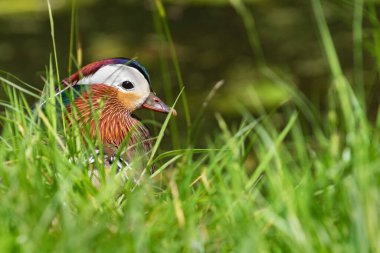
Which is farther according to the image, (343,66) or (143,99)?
(343,66)

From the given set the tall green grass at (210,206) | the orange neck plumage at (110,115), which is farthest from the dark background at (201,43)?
the tall green grass at (210,206)

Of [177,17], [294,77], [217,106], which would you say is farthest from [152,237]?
[177,17]

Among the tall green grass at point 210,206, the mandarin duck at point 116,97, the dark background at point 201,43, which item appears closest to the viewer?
the tall green grass at point 210,206

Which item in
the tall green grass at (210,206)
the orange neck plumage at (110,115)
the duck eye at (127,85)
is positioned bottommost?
the orange neck plumage at (110,115)

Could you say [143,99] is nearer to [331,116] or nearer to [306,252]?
[331,116]

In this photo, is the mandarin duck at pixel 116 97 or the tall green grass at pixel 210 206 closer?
the tall green grass at pixel 210 206

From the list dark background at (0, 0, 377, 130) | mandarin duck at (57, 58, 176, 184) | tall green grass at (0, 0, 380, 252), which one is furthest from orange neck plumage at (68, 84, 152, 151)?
dark background at (0, 0, 377, 130)

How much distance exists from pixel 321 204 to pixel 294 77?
171 inches

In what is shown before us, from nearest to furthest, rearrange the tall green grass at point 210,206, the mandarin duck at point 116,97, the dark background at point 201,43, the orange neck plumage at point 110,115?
the tall green grass at point 210,206 < the mandarin duck at point 116,97 < the orange neck plumage at point 110,115 < the dark background at point 201,43

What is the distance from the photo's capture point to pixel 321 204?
2.06 m

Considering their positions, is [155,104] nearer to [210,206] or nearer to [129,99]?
[129,99]

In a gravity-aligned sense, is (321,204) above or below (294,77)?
above

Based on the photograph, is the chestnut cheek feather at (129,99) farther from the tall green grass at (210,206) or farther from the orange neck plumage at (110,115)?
the tall green grass at (210,206)

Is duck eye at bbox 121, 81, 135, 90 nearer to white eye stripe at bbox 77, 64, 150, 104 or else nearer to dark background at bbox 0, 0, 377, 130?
white eye stripe at bbox 77, 64, 150, 104
